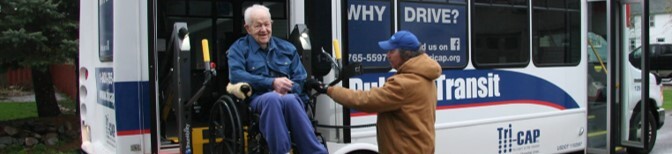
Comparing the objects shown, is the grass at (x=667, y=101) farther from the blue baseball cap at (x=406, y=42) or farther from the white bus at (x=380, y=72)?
the blue baseball cap at (x=406, y=42)

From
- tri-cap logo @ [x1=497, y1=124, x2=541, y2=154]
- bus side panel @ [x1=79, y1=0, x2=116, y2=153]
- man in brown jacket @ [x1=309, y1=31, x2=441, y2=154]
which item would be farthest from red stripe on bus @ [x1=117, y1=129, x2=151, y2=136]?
tri-cap logo @ [x1=497, y1=124, x2=541, y2=154]

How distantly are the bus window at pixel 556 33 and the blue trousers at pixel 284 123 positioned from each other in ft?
11.3

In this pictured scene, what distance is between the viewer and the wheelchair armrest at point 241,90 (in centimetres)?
400

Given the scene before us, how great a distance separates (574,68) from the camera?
716cm

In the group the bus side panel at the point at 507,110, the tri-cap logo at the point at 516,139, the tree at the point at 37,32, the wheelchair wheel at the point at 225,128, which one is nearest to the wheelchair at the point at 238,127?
the wheelchair wheel at the point at 225,128

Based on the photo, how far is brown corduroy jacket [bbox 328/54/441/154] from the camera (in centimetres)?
383

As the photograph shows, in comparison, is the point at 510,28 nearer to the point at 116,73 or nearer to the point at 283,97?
the point at 283,97

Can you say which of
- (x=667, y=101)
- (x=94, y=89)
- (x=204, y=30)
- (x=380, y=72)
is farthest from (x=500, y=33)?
(x=667, y=101)

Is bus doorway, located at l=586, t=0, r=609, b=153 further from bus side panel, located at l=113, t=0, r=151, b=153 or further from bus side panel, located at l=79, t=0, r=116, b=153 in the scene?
bus side panel, located at l=79, t=0, r=116, b=153

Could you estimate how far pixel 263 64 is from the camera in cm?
427

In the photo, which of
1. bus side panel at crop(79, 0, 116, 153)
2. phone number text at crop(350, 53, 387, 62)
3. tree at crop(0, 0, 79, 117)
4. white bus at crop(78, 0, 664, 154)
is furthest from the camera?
tree at crop(0, 0, 79, 117)

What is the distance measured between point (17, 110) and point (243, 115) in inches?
402

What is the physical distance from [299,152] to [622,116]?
15.4 feet

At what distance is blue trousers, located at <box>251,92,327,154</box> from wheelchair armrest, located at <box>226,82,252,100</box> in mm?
89
